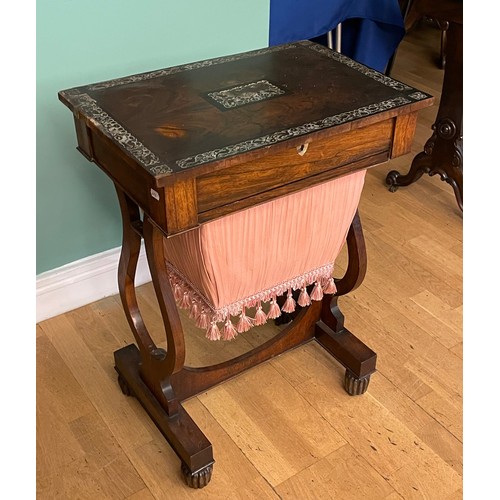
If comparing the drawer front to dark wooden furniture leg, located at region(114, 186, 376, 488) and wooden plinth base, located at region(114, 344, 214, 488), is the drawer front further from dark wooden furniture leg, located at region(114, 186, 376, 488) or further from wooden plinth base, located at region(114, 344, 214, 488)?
wooden plinth base, located at region(114, 344, 214, 488)

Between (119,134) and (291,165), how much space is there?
0.33 metres

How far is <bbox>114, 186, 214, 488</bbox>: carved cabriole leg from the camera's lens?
1435 millimetres

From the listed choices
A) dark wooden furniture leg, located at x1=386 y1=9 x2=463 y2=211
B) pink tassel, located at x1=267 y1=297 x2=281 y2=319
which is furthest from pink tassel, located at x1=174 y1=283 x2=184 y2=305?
dark wooden furniture leg, located at x1=386 y1=9 x2=463 y2=211

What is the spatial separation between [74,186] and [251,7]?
73 centimetres

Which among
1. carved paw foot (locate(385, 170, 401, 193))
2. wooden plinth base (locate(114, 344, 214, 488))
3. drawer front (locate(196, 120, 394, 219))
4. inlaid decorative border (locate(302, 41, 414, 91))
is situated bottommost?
wooden plinth base (locate(114, 344, 214, 488))

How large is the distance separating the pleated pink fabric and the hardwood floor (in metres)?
0.28

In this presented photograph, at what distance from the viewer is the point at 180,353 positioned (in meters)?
1.48

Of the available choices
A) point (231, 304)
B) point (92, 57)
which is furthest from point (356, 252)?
point (92, 57)

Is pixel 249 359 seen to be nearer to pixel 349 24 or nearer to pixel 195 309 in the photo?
pixel 195 309

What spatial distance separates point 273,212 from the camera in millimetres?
1459

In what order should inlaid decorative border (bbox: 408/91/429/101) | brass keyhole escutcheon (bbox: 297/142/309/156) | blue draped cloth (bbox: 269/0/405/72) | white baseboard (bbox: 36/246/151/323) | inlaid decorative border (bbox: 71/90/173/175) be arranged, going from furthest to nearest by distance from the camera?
1. blue draped cloth (bbox: 269/0/405/72)
2. white baseboard (bbox: 36/246/151/323)
3. inlaid decorative border (bbox: 408/91/429/101)
4. brass keyhole escutcheon (bbox: 297/142/309/156)
5. inlaid decorative border (bbox: 71/90/173/175)

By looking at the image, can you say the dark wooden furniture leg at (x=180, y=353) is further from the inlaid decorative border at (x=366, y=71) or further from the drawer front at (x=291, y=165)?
the inlaid decorative border at (x=366, y=71)

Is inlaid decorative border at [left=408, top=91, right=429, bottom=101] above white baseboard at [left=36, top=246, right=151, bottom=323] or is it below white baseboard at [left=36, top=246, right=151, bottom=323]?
above

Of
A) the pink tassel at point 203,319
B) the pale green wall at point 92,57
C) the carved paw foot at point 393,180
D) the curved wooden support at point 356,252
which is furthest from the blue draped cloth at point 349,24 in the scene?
the pink tassel at point 203,319
